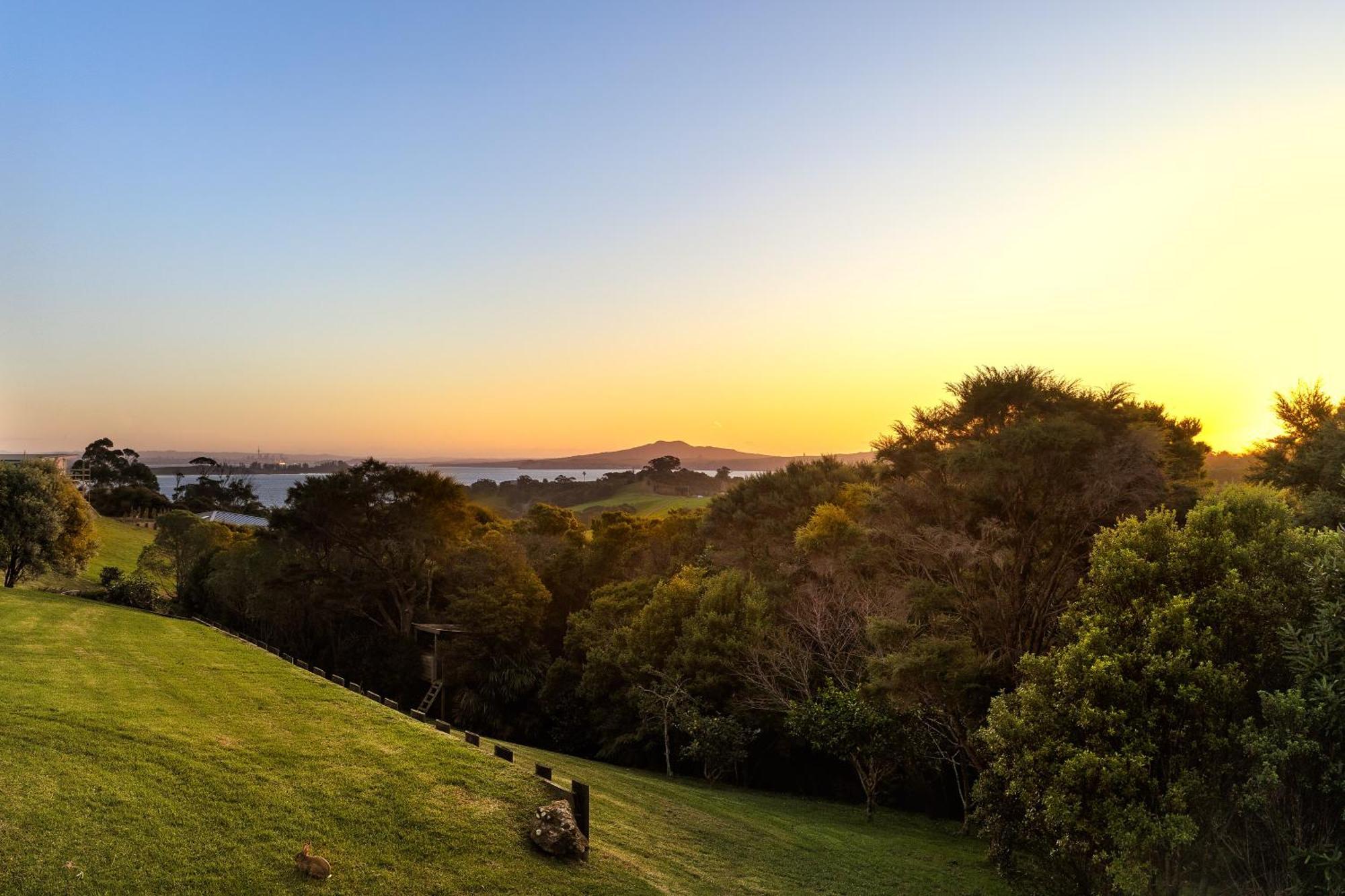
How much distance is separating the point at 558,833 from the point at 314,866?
307 centimetres

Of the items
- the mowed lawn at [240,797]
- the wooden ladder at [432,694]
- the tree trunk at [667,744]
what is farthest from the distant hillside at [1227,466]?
the wooden ladder at [432,694]

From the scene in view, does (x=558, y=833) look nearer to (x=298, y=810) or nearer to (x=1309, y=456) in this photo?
(x=298, y=810)

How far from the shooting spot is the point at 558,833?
990cm

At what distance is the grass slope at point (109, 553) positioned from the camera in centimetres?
3700

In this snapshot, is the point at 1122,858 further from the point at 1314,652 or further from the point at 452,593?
the point at 452,593

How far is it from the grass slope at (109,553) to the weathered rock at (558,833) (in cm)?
3748

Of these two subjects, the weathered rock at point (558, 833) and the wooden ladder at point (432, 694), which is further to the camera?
the wooden ladder at point (432, 694)

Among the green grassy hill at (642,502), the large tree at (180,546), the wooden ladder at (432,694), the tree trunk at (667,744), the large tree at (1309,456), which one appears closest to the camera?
the large tree at (1309,456)

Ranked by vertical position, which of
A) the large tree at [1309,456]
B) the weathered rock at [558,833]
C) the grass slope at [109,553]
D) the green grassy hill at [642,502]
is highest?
the large tree at [1309,456]

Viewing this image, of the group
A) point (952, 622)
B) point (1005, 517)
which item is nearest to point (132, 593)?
point (952, 622)

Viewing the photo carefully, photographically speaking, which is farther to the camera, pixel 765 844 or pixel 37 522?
pixel 37 522

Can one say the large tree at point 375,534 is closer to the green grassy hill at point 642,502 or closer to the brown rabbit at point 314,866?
the brown rabbit at point 314,866

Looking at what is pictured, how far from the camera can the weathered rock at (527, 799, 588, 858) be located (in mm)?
9828

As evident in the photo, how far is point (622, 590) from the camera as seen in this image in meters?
29.6
